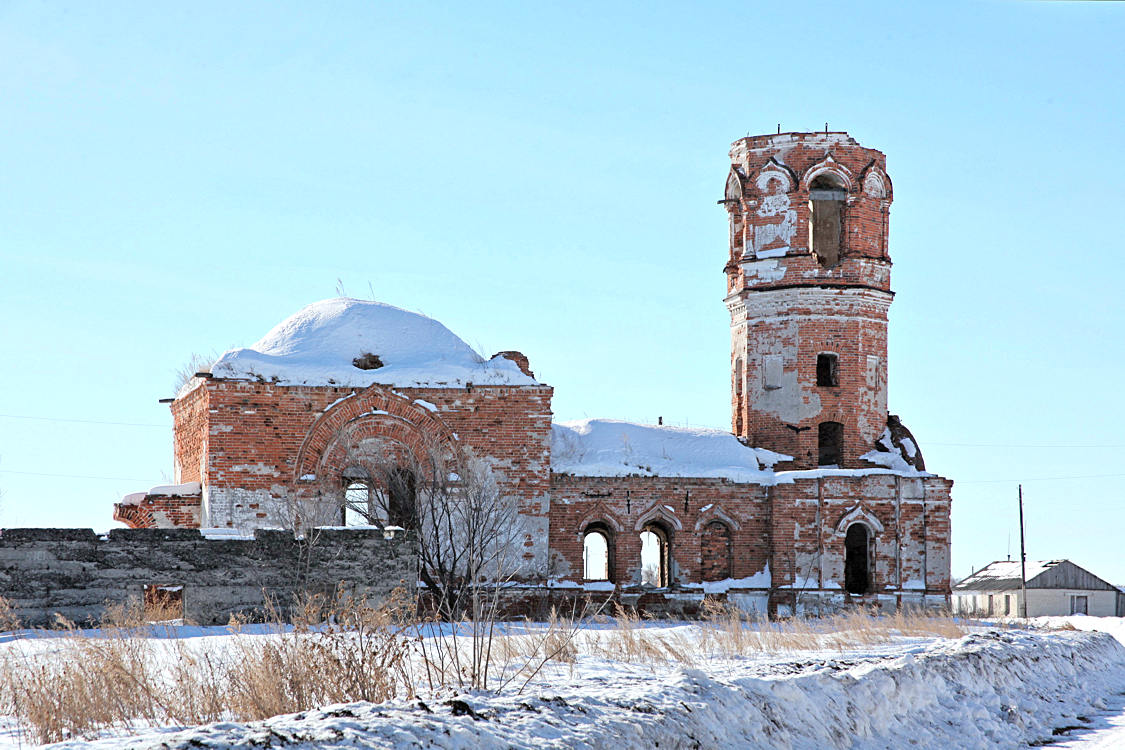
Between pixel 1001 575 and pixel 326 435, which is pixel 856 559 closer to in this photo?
pixel 326 435

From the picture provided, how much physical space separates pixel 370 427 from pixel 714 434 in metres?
7.75

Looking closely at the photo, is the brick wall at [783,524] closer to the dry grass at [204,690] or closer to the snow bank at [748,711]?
the snow bank at [748,711]

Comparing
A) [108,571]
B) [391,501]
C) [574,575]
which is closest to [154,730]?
[108,571]

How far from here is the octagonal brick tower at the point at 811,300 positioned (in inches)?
1053

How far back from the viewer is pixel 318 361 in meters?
22.8

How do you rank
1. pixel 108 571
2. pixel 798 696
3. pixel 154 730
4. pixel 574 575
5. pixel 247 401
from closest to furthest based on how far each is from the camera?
pixel 154 730
pixel 798 696
pixel 108 571
pixel 247 401
pixel 574 575

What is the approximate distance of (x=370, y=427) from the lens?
73.9ft

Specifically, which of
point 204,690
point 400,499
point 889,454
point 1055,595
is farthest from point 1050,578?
point 204,690

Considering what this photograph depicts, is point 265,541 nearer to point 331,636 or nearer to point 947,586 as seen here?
point 331,636

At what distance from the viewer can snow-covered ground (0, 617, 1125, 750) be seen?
5742 mm


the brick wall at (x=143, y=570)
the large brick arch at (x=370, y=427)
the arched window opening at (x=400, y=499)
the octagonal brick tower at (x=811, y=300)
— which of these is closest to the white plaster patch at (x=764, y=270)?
the octagonal brick tower at (x=811, y=300)

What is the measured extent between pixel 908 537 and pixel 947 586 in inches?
48.3

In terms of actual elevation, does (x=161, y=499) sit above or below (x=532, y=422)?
below

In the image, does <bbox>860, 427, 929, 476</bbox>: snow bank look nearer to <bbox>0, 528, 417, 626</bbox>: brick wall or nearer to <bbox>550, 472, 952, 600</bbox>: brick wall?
<bbox>550, 472, 952, 600</bbox>: brick wall
